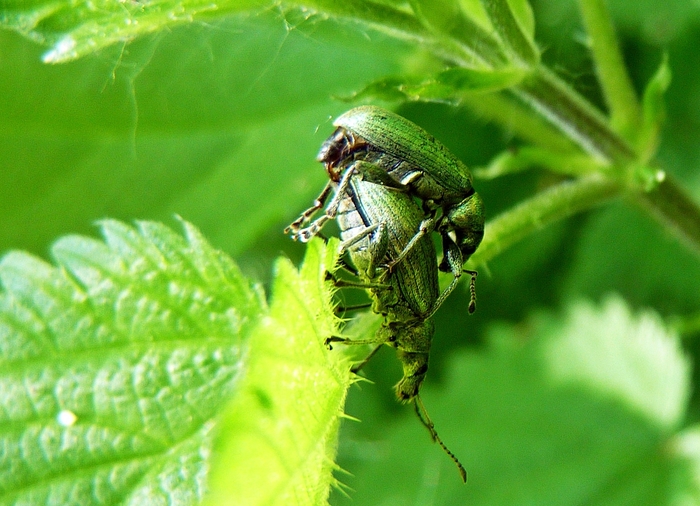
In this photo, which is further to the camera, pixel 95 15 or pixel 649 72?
pixel 649 72

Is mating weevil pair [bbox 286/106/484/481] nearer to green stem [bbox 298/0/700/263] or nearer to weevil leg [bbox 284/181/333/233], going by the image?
weevil leg [bbox 284/181/333/233]

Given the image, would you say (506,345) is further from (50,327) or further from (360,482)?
(50,327)

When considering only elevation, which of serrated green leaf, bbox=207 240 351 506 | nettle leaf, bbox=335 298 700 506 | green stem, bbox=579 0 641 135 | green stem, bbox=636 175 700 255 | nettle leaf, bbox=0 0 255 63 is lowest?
nettle leaf, bbox=335 298 700 506

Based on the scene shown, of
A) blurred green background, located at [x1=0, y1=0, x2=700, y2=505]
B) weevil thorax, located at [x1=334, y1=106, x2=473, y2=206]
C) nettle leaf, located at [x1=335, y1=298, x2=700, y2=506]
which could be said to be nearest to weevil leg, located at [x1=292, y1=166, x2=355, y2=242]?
weevil thorax, located at [x1=334, y1=106, x2=473, y2=206]

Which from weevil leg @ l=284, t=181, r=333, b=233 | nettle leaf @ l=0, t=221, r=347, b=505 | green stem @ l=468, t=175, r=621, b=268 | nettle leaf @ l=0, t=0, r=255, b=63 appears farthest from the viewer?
green stem @ l=468, t=175, r=621, b=268

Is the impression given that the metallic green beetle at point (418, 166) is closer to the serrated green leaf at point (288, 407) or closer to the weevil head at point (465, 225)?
the weevil head at point (465, 225)

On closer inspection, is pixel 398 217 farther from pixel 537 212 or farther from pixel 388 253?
pixel 537 212

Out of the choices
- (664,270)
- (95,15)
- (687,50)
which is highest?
(95,15)

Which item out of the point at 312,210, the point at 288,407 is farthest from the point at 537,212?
the point at 288,407

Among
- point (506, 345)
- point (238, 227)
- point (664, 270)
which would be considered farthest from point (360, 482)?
point (664, 270)
